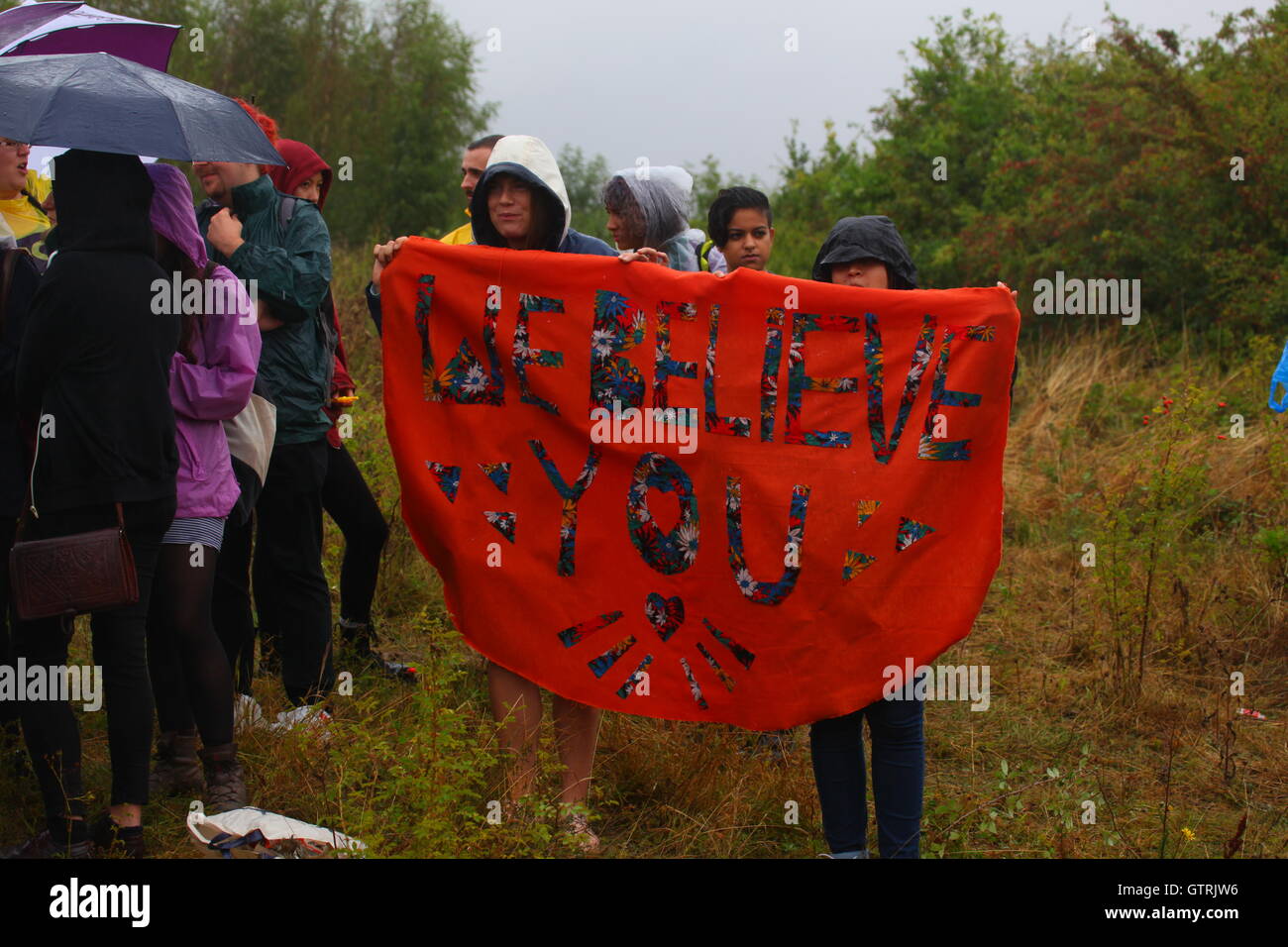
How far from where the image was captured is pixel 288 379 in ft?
15.8

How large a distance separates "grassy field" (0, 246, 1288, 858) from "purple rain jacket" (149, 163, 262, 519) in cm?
79

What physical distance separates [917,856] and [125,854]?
7.16ft

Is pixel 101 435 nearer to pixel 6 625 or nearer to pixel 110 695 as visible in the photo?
pixel 110 695

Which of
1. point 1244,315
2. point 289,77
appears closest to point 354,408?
point 1244,315

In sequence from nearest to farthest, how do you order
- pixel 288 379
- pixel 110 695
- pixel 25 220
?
1. pixel 110 695
2. pixel 288 379
3. pixel 25 220

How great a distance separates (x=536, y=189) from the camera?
14.3ft

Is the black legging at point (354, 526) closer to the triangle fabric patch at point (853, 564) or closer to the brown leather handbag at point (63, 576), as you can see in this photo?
the brown leather handbag at point (63, 576)

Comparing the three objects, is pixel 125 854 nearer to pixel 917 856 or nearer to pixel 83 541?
pixel 83 541

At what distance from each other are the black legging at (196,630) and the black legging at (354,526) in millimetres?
1202

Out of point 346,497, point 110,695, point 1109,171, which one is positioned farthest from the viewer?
point 1109,171

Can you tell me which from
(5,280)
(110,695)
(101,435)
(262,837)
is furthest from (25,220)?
(262,837)

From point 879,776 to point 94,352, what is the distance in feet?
7.98

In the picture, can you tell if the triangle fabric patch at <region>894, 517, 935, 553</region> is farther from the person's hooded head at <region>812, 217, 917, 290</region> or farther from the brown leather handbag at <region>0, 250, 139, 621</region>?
the brown leather handbag at <region>0, 250, 139, 621</region>

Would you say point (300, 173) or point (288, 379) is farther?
point (300, 173)
